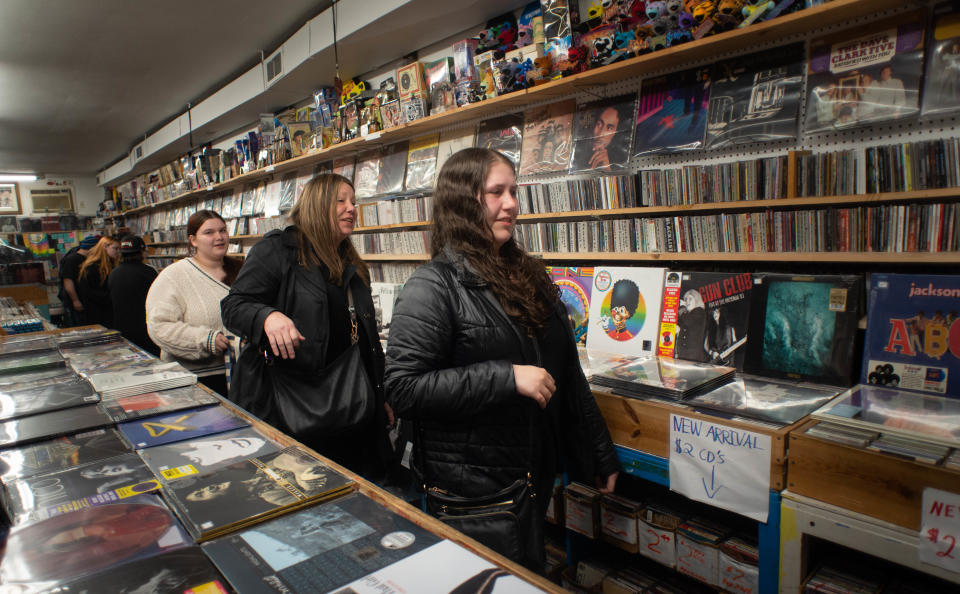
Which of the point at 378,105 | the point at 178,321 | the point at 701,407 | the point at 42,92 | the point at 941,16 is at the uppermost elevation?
the point at 42,92

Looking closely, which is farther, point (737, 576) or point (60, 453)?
point (737, 576)

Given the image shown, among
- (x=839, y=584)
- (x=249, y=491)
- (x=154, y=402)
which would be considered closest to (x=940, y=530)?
(x=839, y=584)

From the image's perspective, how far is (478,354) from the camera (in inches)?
51.4

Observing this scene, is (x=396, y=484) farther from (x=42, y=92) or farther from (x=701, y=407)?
(x=42, y=92)

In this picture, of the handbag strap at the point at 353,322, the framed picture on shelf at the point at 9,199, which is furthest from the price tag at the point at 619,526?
the framed picture on shelf at the point at 9,199

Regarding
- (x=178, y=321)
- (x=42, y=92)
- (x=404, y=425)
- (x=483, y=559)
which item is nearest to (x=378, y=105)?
(x=178, y=321)

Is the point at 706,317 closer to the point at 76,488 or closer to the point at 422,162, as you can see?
the point at 76,488

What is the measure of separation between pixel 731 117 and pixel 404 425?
1809 mm

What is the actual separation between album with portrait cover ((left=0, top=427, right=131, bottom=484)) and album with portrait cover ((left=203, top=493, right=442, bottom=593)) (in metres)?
0.56

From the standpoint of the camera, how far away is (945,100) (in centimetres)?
161

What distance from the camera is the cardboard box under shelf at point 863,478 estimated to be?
A: 3.89 ft

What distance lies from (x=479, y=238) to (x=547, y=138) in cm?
158

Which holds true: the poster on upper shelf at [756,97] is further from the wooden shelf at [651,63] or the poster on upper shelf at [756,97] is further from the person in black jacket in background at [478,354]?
the person in black jacket in background at [478,354]

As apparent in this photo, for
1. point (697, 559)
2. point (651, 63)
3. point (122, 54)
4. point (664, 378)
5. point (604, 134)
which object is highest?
point (122, 54)
